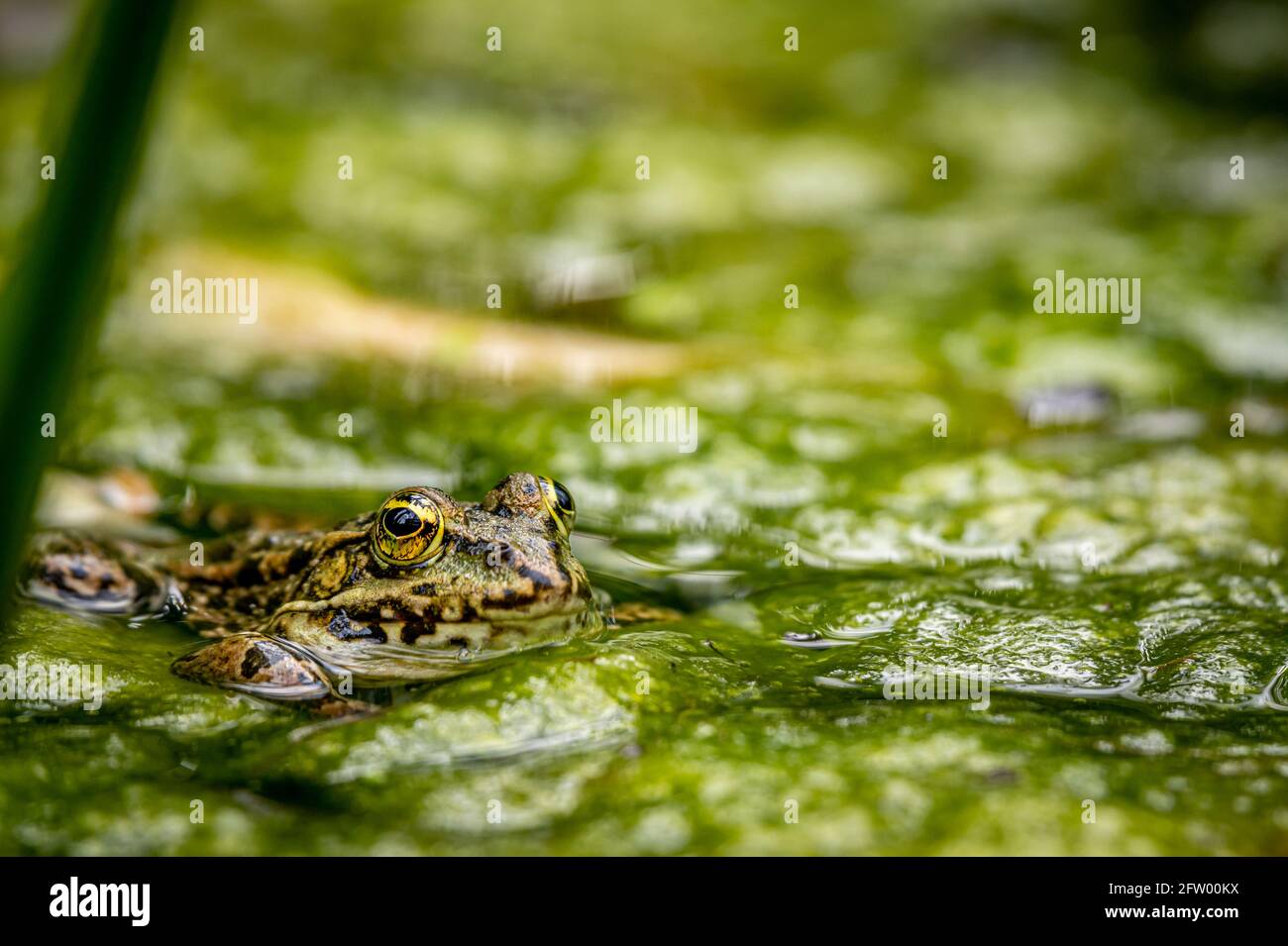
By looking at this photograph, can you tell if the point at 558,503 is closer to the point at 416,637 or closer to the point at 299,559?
the point at 416,637

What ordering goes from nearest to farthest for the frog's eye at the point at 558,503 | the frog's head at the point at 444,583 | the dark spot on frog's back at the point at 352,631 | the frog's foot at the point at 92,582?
the frog's head at the point at 444,583 → the dark spot on frog's back at the point at 352,631 → the frog's eye at the point at 558,503 → the frog's foot at the point at 92,582

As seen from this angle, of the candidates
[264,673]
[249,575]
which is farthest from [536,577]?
[249,575]

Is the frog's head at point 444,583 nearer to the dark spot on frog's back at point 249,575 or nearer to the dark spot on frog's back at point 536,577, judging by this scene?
the dark spot on frog's back at point 536,577

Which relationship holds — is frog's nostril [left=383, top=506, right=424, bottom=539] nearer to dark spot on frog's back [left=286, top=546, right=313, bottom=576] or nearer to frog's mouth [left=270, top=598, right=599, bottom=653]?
frog's mouth [left=270, top=598, right=599, bottom=653]

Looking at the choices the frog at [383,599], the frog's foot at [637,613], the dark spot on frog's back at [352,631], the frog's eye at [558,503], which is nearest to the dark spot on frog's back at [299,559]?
the frog at [383,599]

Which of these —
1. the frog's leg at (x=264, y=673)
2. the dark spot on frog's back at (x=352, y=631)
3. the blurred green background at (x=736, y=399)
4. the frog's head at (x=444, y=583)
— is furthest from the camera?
the dark spot on frog's back at (x=352, y=631)

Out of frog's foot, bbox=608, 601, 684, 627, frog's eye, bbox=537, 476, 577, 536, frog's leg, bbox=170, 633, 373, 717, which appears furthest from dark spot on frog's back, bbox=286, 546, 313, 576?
frog's foot, bbox=608, 601, 684, 627
